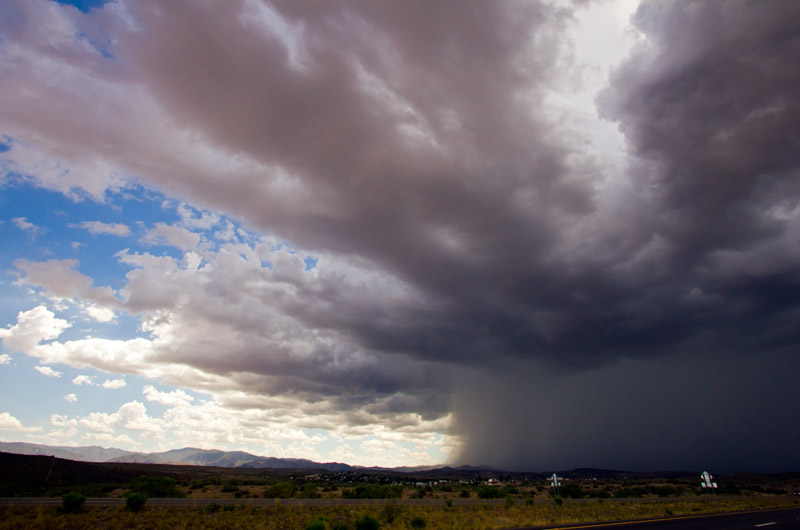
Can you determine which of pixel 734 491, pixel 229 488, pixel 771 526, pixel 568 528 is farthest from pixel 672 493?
pixel 229 488

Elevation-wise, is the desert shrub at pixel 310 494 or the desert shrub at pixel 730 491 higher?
the desert shrub at pixel 310 494

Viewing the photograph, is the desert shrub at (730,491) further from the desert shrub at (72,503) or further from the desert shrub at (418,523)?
the desert shrub at (72,503)

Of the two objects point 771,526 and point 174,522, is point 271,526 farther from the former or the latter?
point 771,526

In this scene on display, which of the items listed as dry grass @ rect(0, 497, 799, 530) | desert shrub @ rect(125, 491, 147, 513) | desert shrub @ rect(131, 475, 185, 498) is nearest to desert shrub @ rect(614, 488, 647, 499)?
dry grass @ rect(0, 497, 799, 530)

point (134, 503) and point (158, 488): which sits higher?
point (134, 503)

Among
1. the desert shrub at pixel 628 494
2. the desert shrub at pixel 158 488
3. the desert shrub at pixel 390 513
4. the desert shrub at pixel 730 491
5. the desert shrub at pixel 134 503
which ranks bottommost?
the desert shrub at pixel 730 491

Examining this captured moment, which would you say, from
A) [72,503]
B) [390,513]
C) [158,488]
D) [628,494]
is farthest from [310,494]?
[628,494]

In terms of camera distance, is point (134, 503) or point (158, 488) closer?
point (134, 503)

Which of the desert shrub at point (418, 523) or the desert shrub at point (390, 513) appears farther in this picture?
the desert shrub at point (390, 513)

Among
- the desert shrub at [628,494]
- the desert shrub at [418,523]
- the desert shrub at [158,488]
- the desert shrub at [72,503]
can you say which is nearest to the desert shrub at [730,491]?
the desert shrub at [628,494]

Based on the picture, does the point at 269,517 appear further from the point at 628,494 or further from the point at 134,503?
the point at 628,494

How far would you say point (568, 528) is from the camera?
25.8 metres

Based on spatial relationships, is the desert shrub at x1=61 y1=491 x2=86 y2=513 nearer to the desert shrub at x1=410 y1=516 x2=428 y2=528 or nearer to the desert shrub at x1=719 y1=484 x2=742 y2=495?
the desert shrub at x1=410 y1=516 x2=428 y2=528

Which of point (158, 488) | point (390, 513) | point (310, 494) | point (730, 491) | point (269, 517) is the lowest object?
point (730, 491)
